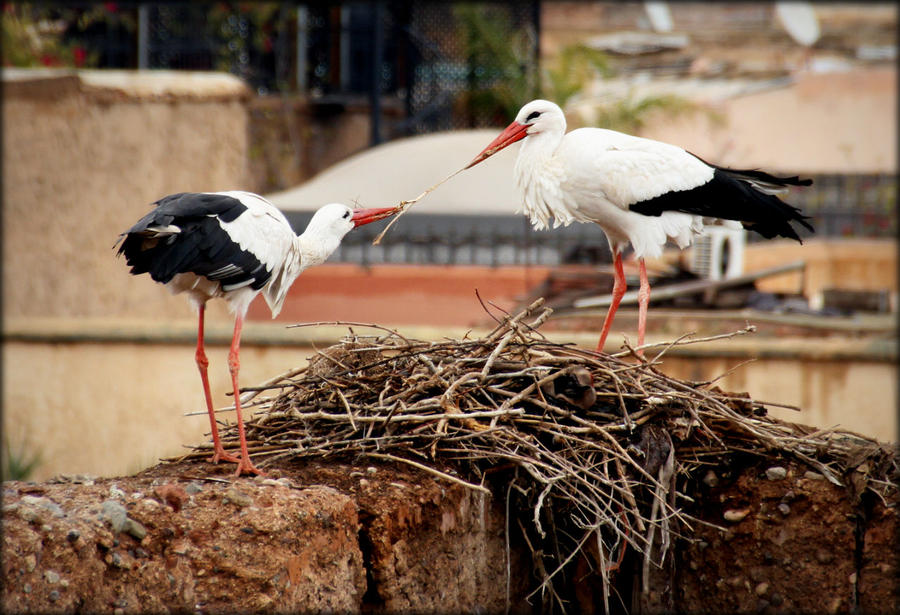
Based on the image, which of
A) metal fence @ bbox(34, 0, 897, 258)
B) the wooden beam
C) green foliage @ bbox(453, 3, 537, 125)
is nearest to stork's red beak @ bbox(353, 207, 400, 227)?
the wooden beam

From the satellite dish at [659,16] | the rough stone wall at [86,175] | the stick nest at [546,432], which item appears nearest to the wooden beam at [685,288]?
the rough stone wall at [86,175]

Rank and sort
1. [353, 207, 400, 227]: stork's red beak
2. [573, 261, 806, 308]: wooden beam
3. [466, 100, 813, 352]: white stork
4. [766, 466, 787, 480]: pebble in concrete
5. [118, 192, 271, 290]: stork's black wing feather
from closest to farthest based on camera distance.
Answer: [118, 192, 271, 290]: stork's black wing feather → [353, 207, 400, 227]: stork's red beak → [766, 466, 787, 480]: pebble in concrete → [466, 100, 813, 352]: white stork → [573, 261, 806, 308]: wooden beam

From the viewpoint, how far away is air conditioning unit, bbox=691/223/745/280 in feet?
34.1

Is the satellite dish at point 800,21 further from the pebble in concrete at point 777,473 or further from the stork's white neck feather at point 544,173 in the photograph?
the pebble in concrete at point 777,473

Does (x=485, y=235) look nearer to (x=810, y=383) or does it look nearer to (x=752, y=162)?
(x=810, y=383)

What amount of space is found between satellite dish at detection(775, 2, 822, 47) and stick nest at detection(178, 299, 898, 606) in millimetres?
15994

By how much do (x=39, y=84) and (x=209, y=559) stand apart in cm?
777

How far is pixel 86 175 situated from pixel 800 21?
43.8ft

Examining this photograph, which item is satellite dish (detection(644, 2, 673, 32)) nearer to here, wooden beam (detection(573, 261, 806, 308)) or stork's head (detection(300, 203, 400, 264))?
wooden beam (detection(573, 261, 806, 308))

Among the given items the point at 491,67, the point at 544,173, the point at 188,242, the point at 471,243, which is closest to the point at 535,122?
the point at 544,173

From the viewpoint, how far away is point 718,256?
10398 millimetres

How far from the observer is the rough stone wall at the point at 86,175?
10.4 metres

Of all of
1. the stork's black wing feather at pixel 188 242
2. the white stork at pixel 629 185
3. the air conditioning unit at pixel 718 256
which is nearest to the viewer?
the stork's black wing feather at pixel 188 242

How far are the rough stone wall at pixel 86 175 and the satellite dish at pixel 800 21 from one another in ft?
39.8
